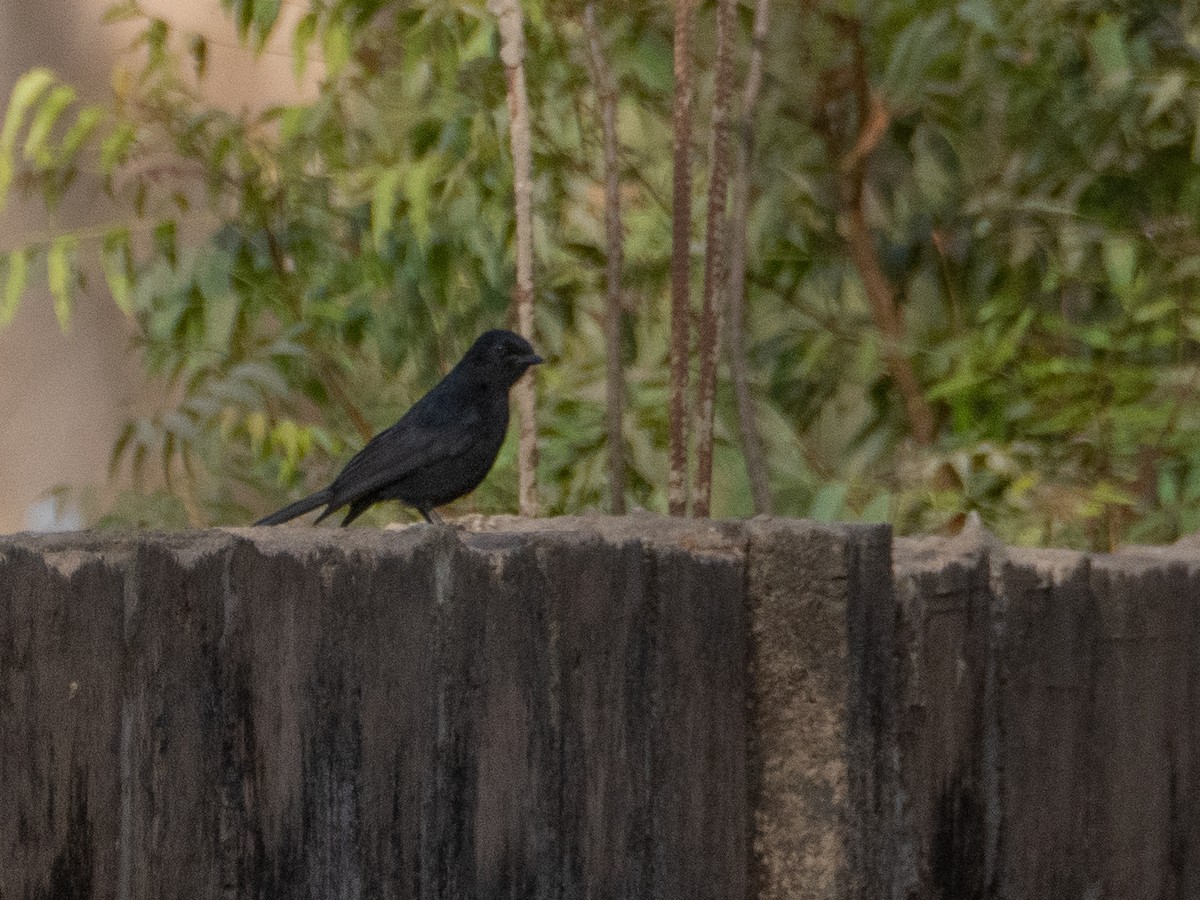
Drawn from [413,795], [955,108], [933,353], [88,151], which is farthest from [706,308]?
[88,151]

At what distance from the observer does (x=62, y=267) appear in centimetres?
422

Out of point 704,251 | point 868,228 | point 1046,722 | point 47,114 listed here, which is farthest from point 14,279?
point 1046,722

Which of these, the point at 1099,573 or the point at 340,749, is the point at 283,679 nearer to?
the point at 340,749

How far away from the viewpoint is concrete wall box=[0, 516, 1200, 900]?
158 centimetres

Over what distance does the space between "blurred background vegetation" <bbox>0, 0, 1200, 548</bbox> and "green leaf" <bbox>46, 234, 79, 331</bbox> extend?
0.05 feet

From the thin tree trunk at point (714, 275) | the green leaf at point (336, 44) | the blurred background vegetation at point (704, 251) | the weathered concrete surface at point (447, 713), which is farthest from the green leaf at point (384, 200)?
the weathered concrete surface at point (447, 713)

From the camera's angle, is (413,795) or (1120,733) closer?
(413,795)

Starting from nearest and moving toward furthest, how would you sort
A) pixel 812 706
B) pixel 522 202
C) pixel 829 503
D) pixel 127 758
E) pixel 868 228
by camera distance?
pixel 127 758, pixel 812 706, pixel 522 202, pixel 829 503, pixel 868 228

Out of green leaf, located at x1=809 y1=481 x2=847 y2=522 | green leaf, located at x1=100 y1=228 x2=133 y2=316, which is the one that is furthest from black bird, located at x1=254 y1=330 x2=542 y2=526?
green leaf, located at x1=100 y1=228 x2=133 y2=316

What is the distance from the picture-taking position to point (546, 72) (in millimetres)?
4500

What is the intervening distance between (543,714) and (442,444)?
5.00 ft

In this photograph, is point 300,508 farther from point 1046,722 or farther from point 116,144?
point 116,144

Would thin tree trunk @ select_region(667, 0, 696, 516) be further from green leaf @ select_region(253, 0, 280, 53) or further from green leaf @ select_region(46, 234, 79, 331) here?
green leaf @ select_region(46, 234, 79, 331)

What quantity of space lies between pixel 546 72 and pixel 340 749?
3.05 meters
